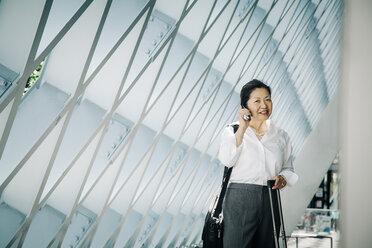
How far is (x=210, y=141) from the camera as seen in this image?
11.2 m

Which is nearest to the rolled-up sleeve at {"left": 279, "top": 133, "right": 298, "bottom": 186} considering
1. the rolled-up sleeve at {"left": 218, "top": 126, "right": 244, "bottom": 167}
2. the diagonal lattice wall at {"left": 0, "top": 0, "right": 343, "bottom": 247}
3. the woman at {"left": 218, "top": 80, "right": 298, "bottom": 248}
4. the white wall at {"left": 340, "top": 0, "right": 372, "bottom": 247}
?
the woman at {"left": 218, "top": 80, "right": 298, "bottom": 248}

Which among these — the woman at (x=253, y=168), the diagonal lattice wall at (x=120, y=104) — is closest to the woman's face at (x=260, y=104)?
the woman at (x=253, y=168)

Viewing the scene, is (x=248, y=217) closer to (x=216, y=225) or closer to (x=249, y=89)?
(x=216, y=225)

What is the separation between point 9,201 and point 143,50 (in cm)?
253

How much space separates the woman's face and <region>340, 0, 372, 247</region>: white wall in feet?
9.23

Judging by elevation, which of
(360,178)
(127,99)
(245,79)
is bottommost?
(360,178)

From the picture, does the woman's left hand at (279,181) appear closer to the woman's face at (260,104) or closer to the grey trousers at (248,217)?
the grey trousers at (248,217)

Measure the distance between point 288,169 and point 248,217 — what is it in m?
0.60

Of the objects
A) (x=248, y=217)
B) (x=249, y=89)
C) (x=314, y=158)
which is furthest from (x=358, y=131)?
(x=314, y=158)

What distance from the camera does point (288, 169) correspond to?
379 cm

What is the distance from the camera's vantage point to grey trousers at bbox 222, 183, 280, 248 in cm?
344

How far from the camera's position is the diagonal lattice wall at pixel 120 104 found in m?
4.37

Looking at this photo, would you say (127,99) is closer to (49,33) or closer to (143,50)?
(143,50)

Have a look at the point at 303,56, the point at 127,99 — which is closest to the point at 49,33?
the point at 127,99
